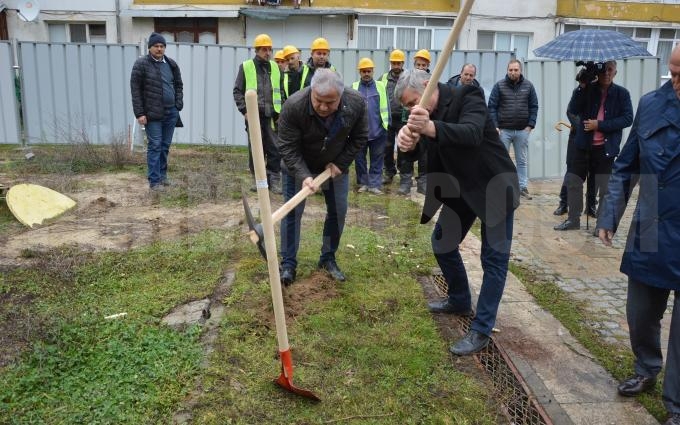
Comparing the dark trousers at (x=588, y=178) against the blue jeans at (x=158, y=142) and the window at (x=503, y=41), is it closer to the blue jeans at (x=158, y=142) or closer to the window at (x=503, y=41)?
the blue jeans at (x=158, y=142)

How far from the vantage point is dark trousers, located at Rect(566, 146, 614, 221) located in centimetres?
686

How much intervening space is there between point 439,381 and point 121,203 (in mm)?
5350

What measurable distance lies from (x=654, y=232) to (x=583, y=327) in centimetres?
156

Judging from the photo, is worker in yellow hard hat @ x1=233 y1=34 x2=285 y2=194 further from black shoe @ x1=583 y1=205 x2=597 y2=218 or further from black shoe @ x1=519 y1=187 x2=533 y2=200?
black shoe @ x1=583 y1=205 x2=597 y2=218

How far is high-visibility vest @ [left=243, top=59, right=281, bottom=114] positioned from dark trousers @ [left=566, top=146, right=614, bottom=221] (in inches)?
155

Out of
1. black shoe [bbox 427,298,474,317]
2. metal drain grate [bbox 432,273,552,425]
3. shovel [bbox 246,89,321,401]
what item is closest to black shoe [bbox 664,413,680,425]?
metal drain grate [bbox 432,273,552,425]

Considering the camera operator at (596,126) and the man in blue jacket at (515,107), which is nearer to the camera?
the camera operator at (596,126)

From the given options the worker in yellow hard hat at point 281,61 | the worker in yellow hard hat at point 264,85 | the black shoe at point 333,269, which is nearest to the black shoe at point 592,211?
the black shoe at point 333,269

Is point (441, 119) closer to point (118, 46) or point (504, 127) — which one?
point (504, 127)

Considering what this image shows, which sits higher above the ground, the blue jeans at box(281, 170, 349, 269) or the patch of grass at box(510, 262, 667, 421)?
the blue jeans at box(281, 170, 349, 269)

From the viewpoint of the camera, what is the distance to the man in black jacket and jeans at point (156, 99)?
760cm

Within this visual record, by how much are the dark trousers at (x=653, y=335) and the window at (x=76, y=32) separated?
57.9 ft

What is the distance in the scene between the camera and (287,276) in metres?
4.78

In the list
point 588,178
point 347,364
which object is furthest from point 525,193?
point 347,364
